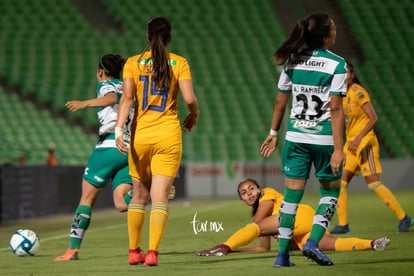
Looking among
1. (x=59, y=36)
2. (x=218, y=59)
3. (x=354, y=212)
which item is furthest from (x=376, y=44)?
(x=354, y=212)

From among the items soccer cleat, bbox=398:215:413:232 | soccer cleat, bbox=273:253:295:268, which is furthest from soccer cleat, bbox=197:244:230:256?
soccer cleat, bbox=398:215:413:232

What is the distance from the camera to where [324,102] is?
6633 mm

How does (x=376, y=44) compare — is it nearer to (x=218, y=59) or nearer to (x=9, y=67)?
(x=218, y=59)

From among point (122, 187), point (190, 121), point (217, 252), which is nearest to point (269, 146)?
point (190, 121)

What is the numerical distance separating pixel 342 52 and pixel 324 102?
23315 millimetres

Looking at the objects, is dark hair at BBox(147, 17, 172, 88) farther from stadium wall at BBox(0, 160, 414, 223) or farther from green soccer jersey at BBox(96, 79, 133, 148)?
stadium wall at BBox(0, 160, 414, 223)

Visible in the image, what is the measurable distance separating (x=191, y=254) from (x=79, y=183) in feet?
34.8

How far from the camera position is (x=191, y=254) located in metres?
8.55

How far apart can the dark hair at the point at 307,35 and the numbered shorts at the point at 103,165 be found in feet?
7.78

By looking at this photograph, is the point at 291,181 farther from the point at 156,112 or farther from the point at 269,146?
the point at 156,112

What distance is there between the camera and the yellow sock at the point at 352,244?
26.0 ft

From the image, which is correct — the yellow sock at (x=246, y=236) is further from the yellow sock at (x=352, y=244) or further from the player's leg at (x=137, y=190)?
the player's leg at (x=137, y=190)

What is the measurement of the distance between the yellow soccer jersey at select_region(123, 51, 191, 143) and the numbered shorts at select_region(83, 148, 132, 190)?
1303 millimetres

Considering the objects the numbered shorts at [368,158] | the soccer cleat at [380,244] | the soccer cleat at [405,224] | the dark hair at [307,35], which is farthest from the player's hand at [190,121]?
the soccer cleat at [405,224]
